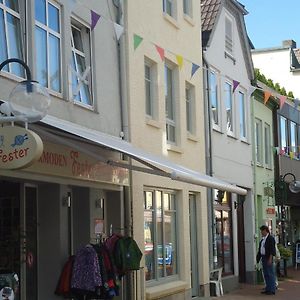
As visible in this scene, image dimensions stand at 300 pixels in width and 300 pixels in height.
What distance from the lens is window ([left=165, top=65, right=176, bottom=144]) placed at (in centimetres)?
1557

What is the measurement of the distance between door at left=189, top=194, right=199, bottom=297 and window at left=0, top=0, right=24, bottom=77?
7.62 meters

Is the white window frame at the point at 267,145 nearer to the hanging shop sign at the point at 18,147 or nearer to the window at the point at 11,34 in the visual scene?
the window at the point at 11,34

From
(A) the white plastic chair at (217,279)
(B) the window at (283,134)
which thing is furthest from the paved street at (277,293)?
(B) the window at (283,134)

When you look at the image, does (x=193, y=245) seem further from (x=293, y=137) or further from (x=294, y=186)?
(x=293, y=137)

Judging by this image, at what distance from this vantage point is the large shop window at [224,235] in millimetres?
18438

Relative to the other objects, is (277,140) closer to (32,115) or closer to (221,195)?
(221,195)

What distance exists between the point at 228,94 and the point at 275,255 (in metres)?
4.83

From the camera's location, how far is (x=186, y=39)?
16.5m

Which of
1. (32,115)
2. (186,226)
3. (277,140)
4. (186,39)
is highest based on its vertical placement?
(186,39)

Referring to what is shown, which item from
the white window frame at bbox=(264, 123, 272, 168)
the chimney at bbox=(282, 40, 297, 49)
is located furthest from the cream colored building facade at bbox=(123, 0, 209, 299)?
the chimney at bbox=(282, 40, 297, 49)

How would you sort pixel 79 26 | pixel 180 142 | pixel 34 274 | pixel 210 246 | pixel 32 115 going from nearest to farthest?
1. pixel 32 115
2. pixel 34 274
3. pixel 79 26
4. pixel 180 142
5. pixel 210 246

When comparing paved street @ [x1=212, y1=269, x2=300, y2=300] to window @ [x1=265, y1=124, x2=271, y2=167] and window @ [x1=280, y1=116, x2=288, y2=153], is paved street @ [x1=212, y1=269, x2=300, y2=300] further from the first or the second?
window @ [x1=280, y1=116, x2=288, y2=153]

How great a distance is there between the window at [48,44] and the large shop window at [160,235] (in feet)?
13.3

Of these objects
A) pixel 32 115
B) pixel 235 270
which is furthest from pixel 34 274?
pixel 235 270
